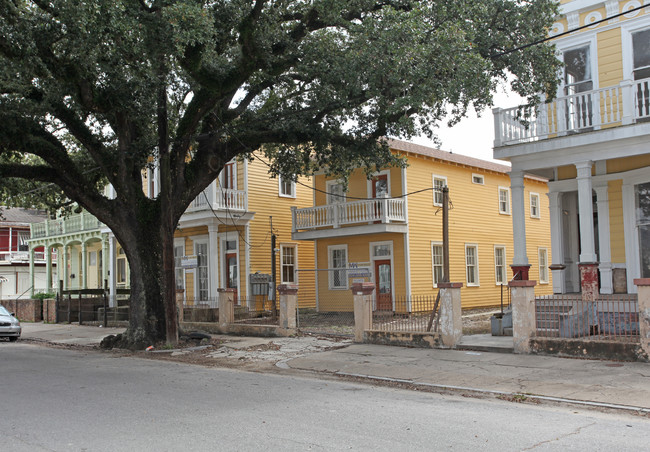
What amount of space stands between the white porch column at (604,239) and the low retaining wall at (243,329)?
8556mm

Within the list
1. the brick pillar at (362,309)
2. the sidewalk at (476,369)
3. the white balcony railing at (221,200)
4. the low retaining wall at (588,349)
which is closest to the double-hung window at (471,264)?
the white balcony railing at (221,200)

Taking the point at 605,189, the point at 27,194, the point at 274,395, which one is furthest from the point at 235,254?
the point at 274,395

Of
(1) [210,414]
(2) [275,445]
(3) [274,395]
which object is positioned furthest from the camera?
(3) [274,395]

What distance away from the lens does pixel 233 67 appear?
14078 millimetres

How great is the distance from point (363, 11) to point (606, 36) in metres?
6.14

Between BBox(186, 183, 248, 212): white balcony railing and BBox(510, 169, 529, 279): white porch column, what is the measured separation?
43.6 feet

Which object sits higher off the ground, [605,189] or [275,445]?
[605,189]

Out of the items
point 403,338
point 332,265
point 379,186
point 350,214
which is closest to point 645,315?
point 403,338

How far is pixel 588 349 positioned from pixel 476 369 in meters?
2.31

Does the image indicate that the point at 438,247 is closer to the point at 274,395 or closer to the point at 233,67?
the point at 233,67

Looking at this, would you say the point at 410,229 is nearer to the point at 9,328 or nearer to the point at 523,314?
the point at 523,314

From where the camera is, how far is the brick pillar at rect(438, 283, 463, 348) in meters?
13.6

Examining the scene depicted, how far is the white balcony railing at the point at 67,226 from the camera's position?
3284 cm

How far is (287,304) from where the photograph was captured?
17.5 metres
